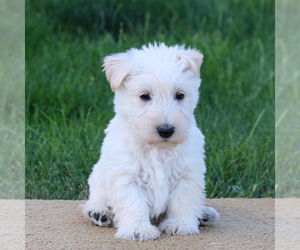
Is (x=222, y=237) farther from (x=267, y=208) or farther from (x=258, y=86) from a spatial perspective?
(x=258, y=86)

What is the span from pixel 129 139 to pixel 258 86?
4.84 m

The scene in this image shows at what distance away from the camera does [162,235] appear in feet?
14.8

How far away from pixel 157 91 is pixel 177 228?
1.15 meters

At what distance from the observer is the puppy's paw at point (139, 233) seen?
4344 mm

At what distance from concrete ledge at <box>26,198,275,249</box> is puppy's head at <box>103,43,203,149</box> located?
0.82 m

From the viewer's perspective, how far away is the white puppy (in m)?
4.38

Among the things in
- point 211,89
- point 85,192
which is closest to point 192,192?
point 85,192

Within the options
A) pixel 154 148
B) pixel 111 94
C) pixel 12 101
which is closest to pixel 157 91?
pixel 154 148

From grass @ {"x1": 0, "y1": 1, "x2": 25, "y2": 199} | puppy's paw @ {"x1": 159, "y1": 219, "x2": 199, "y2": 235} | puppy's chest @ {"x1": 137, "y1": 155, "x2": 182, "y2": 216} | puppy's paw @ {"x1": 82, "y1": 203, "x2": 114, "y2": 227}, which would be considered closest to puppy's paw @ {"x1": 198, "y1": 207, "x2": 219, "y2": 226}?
puppy's paw @ {"x1": 159, "y1": 219, "x2": 199, "y2": 235}

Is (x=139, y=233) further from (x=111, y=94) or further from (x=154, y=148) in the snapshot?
(x=111, y=94)

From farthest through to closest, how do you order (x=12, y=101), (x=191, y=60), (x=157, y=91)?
(x=12, y=101) < (x=191, y=60) < (x=157, y=91)

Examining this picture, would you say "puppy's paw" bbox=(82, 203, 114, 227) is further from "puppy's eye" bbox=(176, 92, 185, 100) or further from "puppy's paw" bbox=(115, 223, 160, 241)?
"puppy's eye" bbox=(176, 92, 185, 100)

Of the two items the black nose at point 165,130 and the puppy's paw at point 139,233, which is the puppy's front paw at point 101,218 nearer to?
the puppy's paw at point 139,233

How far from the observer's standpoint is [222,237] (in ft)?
15.0
